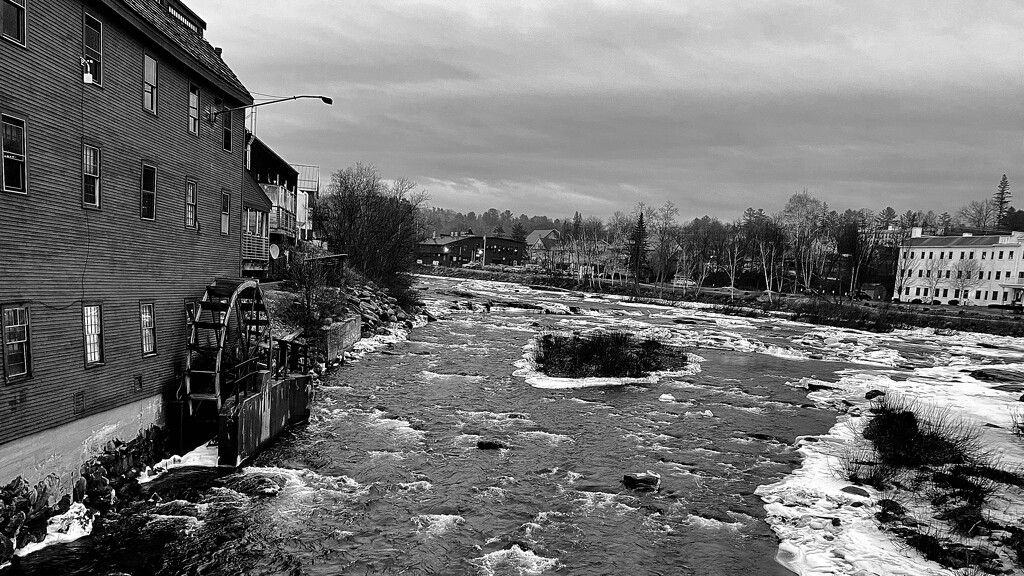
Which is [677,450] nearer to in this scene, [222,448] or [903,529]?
[903,529]

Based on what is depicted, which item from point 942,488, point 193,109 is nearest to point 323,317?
point 193,109

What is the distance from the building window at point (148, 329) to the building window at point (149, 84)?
17.4 ft

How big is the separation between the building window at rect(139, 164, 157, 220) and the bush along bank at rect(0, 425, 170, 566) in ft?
18.6

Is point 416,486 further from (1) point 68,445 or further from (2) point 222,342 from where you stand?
(1) point 68,445

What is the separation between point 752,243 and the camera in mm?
107438

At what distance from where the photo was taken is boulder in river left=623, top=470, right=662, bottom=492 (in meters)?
15.7

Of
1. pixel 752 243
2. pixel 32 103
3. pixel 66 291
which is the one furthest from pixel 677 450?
pixel 752 243

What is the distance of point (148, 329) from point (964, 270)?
90.8 meters

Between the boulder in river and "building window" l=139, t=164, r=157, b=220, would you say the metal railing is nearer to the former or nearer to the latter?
"building window" l=139, t=164, r=157, b=220

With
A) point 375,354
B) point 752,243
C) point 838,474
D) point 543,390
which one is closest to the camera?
point 838,474

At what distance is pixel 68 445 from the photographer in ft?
40.9

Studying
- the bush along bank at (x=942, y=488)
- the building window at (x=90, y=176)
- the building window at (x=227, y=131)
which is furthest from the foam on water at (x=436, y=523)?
the building window at (x=227, y=131)

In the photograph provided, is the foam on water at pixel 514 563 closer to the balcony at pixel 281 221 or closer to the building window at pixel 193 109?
the building window at pixel 193 109

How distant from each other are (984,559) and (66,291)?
1923 centimetres
